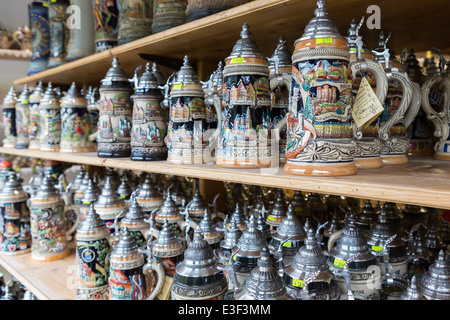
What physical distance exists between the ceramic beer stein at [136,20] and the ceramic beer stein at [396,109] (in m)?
0.95

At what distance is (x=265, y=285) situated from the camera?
0.83 meters

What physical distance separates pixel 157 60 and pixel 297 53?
2.90 ft

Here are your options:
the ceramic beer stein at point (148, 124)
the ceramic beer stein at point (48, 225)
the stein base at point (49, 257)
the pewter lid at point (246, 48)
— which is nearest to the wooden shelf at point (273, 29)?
the pewter lid at point (246, 48)

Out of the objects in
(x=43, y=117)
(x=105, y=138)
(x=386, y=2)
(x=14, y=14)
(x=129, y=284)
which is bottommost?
(x=129, y=284)

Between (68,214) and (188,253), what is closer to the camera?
(188,253)

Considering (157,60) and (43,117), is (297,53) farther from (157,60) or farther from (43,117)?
(43,117)

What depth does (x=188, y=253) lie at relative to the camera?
39.0 inches

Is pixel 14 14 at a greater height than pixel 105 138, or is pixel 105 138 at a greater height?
pixel 14 14

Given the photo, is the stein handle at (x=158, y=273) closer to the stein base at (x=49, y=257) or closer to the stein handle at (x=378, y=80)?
the stein handle at (x=378, y=80)

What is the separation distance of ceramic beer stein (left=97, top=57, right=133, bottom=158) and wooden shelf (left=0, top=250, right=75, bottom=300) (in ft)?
1.96

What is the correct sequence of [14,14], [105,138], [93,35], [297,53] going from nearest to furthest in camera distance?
[297,53] < [105,138] < [93,35] < [14,14]

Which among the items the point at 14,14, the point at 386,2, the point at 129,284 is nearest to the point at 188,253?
the point at 129,284

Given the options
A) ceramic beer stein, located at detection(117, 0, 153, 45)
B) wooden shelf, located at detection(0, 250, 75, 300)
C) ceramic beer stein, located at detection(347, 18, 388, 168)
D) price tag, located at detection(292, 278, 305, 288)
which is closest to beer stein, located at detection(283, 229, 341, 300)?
price tag, located at detection(292, 278, 305, 288)

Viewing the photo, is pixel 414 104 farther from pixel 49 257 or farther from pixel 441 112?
pixel 49 257
